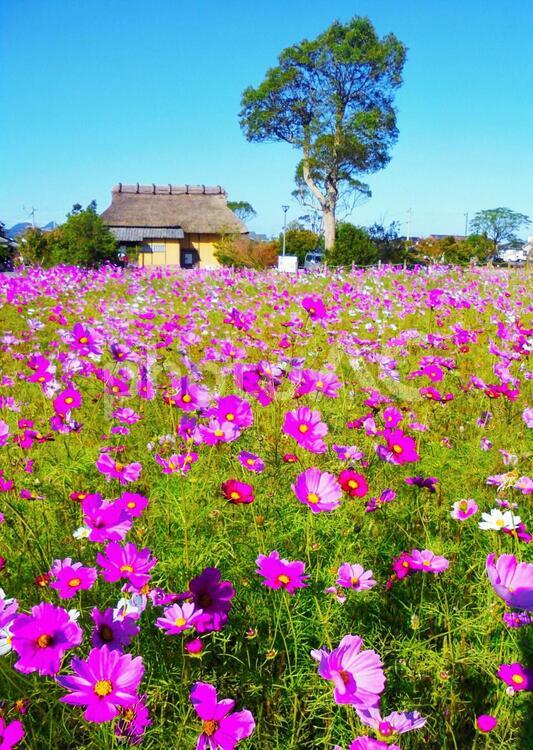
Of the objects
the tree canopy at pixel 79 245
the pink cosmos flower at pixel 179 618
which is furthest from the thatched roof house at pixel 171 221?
A: the pink cosmos flower at pixel 179 618

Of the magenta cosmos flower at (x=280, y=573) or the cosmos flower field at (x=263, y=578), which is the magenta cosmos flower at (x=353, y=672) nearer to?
the cosmos flower field at (x=263, y=578)

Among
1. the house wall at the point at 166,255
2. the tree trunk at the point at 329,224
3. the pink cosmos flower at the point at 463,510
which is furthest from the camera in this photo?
the house wall at the point at 166,255

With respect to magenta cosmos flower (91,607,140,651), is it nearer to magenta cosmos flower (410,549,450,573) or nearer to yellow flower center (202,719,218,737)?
yellow flower center (202,719,218,737)

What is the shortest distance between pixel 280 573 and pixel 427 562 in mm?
381

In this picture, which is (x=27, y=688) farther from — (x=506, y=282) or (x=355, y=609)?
(x=506, y=282)

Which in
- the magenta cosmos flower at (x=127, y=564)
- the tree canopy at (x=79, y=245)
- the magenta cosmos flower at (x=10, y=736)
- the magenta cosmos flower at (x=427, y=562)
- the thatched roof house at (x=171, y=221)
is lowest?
the magenta cosmos flower at (x=10, y=736)

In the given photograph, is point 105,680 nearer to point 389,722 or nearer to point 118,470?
point 389,722

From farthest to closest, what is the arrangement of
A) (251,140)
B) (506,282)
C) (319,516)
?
(251,140) → (506,282) → (319,516)

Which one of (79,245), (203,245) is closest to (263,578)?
(79,245)

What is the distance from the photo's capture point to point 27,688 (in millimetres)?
1069

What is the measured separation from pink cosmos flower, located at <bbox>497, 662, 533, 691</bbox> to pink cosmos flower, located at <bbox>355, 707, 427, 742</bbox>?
223 mm

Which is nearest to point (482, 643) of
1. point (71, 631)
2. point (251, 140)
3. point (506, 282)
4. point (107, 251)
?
point (71, 631)

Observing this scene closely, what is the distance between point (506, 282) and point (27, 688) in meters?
7.86

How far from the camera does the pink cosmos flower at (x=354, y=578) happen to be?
110 centimetres
